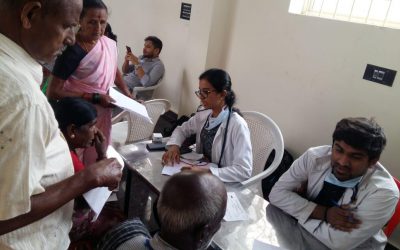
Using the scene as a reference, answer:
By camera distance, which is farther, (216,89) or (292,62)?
(292,62)

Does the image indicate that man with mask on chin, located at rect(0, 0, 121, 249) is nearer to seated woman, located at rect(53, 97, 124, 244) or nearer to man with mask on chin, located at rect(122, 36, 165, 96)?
seated woman, located at rect(53, 97, 124, 244)

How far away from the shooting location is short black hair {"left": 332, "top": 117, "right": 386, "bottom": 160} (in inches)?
53.2

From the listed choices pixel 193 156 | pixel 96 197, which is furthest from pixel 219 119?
pixel 96 197

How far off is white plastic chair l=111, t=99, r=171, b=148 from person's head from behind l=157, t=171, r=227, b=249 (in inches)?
65.7

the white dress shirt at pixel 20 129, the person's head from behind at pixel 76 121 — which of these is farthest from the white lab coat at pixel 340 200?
the white dress shirt at pixel 20 129

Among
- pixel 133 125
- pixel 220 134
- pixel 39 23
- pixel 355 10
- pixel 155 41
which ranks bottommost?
pixel 133 125

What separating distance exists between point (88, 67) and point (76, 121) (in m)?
0.59

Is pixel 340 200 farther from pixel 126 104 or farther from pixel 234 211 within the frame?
pixel 126 104

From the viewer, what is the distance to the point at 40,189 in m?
0.70

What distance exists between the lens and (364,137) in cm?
135

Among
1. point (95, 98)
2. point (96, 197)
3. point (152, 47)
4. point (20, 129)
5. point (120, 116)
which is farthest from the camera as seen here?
point (152, 47)

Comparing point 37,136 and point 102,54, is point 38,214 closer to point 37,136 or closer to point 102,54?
point 37,136

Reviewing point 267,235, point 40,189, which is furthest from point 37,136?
point 267,235

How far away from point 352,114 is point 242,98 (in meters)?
1.19
